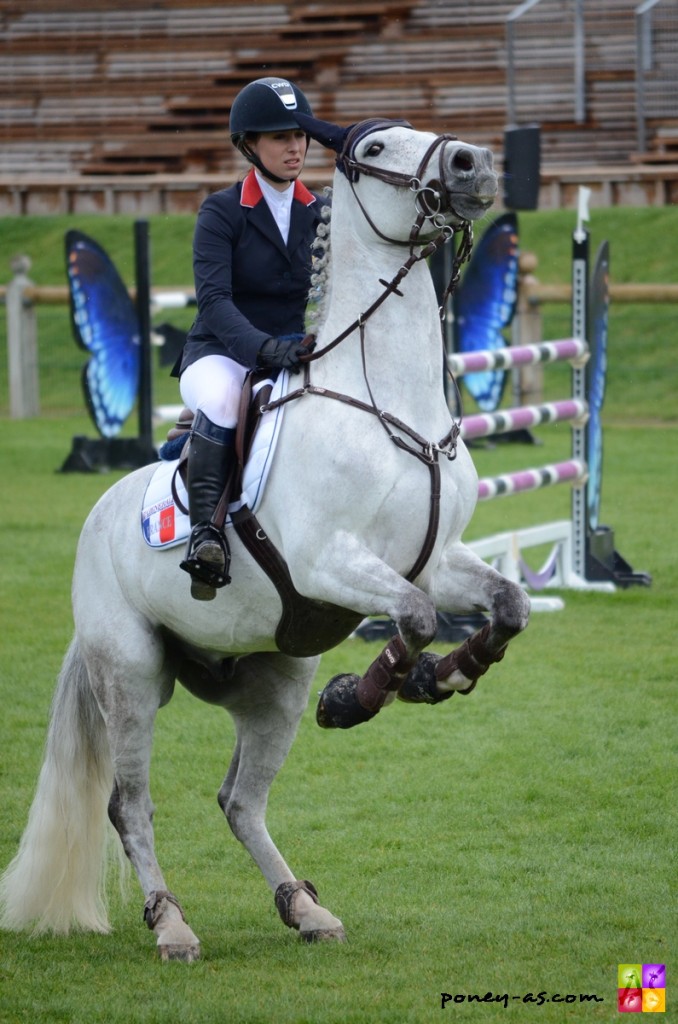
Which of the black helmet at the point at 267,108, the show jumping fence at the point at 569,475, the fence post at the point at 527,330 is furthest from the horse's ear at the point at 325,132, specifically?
the fence post at the point at 527,330

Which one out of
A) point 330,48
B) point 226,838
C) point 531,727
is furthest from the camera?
point 330,48

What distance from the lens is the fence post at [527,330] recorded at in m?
16.0

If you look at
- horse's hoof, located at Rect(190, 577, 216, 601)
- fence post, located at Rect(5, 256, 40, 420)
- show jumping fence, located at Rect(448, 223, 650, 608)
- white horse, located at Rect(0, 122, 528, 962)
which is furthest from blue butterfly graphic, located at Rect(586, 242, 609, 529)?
fence post, located at Rect(5, 256, 40, 420)

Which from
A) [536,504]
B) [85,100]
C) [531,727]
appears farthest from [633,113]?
[531,727]

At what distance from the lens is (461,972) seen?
12.8 ft

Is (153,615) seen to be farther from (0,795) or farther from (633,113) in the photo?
(633,113)

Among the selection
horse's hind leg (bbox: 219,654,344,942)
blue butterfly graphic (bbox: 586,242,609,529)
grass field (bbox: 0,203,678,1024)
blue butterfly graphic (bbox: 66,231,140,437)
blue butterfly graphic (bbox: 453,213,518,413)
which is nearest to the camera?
grass field (bbox: 0,203,678,1024)

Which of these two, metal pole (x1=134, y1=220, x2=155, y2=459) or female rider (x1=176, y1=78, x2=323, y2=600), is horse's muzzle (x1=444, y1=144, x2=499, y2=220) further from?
metal pole (x1=134, y1=220, x2=155, y2=459)

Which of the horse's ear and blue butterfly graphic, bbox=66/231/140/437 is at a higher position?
the horse's ear

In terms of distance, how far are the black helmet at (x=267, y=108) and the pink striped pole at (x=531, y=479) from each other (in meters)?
3.54

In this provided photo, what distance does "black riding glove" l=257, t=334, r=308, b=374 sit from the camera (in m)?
4.07

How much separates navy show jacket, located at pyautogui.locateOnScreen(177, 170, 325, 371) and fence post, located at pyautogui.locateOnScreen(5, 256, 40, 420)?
529 inches

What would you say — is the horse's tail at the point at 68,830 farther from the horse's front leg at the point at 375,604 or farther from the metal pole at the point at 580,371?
the metal pole at the point at 580,371

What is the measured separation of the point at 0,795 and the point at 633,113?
62.4ft
